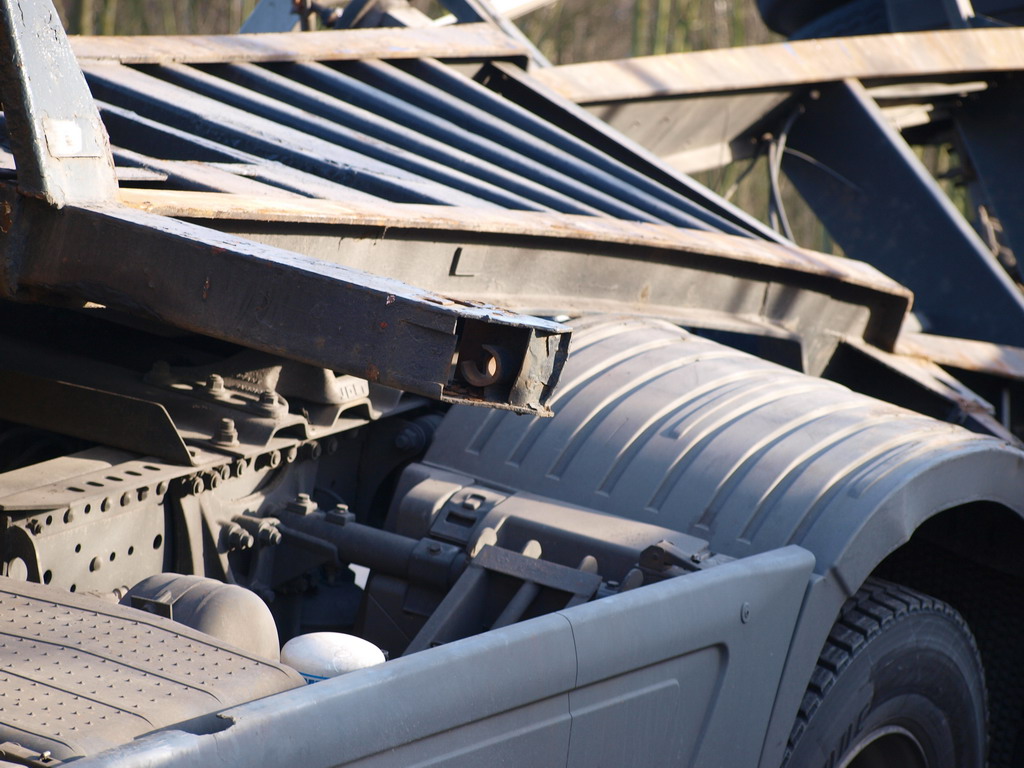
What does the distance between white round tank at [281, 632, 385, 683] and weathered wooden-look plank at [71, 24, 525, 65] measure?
1.98m

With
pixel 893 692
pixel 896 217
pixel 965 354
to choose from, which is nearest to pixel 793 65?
pixel 896 217

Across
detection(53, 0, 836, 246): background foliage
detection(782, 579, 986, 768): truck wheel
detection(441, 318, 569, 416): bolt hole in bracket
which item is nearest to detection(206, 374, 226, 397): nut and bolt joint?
detection(441, 318, 569, 416): bolt hole in bracket

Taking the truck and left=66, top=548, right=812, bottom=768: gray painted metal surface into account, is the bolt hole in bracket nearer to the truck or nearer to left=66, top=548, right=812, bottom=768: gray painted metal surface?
the truck

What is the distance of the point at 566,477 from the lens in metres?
2.77

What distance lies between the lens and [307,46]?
4.03m

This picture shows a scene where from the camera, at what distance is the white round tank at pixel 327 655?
1.96 m

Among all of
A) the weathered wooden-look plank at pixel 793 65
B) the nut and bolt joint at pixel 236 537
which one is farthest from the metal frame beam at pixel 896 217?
the nut and bolt joint at pixel 236 537

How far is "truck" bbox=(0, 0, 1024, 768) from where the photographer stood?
1742 millimetres

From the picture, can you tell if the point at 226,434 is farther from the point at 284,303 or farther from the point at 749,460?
the point at 749,460

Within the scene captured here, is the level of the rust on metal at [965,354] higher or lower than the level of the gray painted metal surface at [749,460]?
higher

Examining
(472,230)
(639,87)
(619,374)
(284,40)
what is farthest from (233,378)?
(639,87)

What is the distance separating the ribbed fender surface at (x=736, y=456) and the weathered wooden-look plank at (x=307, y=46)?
146 centimetres

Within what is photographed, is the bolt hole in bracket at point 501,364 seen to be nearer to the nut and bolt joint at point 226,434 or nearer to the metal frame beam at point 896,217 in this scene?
the nut and bolt joint at point 226,434

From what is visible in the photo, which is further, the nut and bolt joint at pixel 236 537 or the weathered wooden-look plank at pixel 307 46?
the weathered wooden-look plank at pixel 307 46
